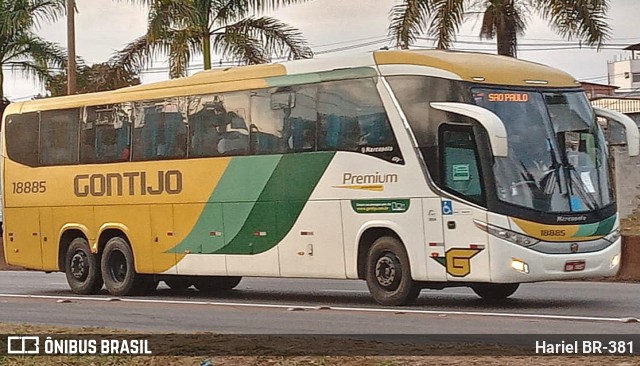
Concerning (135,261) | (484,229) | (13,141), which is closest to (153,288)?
Answer: (135,261)

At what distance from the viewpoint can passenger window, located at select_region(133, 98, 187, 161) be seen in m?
20.1

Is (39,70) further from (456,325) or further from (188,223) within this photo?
(456,325)

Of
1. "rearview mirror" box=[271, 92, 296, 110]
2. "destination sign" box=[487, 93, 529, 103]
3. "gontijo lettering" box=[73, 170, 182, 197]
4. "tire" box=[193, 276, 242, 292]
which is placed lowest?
"tire" box=[193, 276, 242, 292]

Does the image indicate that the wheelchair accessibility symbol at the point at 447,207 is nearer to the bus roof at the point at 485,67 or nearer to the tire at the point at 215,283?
the bus roof at the point at 485,67

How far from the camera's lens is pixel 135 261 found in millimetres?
20906

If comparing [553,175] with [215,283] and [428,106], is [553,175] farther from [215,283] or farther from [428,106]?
[215,283]

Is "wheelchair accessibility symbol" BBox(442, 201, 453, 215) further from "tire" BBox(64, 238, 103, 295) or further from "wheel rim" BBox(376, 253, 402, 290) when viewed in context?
"tire" BBox(64, 238, 103, 295)

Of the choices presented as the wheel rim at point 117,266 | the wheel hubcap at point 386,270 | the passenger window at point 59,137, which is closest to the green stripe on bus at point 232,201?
the wheel rim at point 117,266

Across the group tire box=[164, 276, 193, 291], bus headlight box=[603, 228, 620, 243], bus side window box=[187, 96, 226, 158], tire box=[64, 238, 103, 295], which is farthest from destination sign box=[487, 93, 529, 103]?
tire box=[64, 238, 103, 295]

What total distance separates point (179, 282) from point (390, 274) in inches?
228

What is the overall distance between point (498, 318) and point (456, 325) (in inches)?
35.7

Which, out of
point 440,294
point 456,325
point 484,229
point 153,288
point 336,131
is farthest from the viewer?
point 153,288

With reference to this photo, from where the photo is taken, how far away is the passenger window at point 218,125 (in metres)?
19.2

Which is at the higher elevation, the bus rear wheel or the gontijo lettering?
the gontijo lettering
